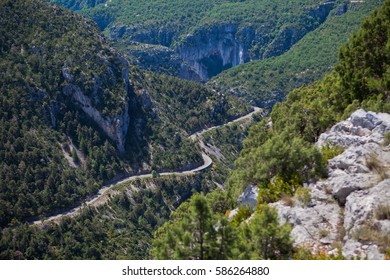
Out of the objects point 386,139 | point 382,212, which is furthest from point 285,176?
point 382,212

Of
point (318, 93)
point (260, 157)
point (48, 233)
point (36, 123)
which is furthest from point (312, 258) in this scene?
point (36, 123)

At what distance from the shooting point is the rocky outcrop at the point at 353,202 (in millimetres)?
17625

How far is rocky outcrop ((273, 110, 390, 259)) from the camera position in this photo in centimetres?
1762

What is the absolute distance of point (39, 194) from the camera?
9719 centimetres

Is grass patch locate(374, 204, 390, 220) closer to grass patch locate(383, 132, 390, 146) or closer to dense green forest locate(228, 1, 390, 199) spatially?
grass patch locate(383, 132, 390, 146)

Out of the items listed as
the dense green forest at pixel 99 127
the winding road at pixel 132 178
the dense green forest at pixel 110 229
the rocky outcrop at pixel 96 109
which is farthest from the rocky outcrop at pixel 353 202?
the rocky outcrop at pixel 96 109

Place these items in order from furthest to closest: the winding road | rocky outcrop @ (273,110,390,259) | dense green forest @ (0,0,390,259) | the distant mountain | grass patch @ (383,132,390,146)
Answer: the distant mountain → the winding road → dense green forest @ (0,0,390,259) → grass patch @ (383,132,390,146) → rocky outcrop @ (273,110,390,259)

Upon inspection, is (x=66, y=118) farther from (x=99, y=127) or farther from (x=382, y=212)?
(x=382, y=212)

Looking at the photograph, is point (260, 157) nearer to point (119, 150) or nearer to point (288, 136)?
point (288, 136)

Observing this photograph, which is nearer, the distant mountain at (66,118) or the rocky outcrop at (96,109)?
the distant mountain at (66,118)

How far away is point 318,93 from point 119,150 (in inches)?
3455

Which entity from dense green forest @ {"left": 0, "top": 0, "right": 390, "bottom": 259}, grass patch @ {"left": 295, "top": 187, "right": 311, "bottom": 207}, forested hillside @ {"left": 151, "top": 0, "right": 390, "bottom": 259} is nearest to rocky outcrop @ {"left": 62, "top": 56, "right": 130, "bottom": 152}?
dense green forest @ {"left": 0, "top": 0, "right": 390, "bottom": 259}

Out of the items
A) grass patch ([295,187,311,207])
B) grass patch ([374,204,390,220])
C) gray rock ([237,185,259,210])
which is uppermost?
grass patch ([374,204,390,220])

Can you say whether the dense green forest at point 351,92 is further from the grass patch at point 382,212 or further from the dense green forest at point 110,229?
the dense green forest at point 110,229
